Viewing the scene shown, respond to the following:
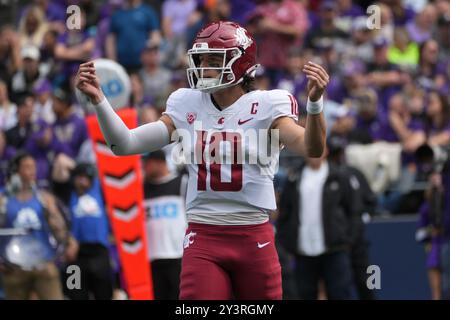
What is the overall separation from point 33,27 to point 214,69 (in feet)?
29.0

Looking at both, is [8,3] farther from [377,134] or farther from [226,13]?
[377,134]

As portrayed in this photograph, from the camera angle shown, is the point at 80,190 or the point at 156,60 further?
the point at 156,60

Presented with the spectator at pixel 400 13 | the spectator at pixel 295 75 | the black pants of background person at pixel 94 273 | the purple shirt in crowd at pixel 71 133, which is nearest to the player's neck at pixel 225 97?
the black pants of background person at pixel 94 273

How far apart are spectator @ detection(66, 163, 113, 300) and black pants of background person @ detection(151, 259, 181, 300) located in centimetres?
67

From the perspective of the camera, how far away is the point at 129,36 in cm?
1412

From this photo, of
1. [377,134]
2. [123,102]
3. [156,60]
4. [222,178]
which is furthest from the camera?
[156,60]

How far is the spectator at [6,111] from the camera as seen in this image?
12.7m

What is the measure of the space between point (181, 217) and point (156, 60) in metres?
4.12

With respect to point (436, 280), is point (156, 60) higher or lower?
higher

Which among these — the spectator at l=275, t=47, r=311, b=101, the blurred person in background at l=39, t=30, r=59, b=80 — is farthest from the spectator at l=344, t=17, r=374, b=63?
the blurred person in background at l=39, t=30, r=59, b=80

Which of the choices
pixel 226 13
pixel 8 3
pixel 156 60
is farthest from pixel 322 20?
pixel 8 3

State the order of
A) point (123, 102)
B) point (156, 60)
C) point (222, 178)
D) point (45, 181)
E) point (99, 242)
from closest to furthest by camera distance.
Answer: point (222, 178) → point (123, 102) → point (99, 242) → point (45, 181) → point (156, 60)

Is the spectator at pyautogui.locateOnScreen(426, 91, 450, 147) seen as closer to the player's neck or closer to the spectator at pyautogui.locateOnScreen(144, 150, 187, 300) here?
the spectator at pyautogui.locateOnScreen(144, 150, 187, 300)

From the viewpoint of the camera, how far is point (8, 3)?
15797 millimetres
